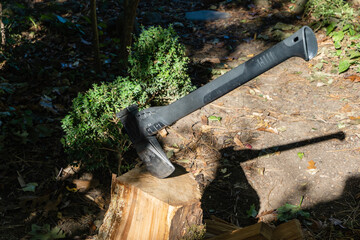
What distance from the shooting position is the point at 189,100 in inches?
73.7

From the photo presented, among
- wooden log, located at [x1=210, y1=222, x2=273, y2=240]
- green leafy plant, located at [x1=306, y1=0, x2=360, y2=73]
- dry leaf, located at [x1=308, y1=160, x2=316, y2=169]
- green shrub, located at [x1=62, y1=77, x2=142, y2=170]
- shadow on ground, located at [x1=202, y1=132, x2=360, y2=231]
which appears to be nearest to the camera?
wooden log, located at [x1=210, y1=222, x2=273, y2=240]

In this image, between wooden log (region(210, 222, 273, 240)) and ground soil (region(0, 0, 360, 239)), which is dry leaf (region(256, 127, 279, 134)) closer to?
ground soil (region(0, 0, 360, 239))

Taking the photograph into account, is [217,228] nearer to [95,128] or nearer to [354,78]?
[95,128]

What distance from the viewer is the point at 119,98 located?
3328mm

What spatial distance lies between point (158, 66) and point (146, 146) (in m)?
2.00

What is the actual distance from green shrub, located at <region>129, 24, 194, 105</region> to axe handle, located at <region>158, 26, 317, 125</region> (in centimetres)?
189

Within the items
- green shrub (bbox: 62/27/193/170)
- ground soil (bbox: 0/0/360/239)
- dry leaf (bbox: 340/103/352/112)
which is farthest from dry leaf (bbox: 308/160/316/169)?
green shrub (bbox: 62/27/193/170)

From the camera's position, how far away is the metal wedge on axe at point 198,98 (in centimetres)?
157

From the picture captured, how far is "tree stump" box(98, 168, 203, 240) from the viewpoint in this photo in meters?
1.88

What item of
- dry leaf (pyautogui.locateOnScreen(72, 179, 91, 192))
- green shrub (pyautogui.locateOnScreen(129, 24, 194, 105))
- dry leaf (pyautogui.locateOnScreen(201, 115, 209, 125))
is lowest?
dry leaf (pyautogui.locateOnScreen(201, 115, 209, 125))

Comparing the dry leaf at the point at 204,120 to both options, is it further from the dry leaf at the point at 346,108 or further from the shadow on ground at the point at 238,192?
the dry leaf at the point at 346,108

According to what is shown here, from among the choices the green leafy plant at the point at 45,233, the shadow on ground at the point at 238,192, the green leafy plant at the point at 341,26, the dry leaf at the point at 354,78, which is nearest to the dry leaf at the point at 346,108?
the shadow on ground at the point at 238,192

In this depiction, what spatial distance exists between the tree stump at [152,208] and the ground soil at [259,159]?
2.52ft

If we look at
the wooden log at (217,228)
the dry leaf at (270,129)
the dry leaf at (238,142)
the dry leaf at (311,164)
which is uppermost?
the wooden log at (217,228)
